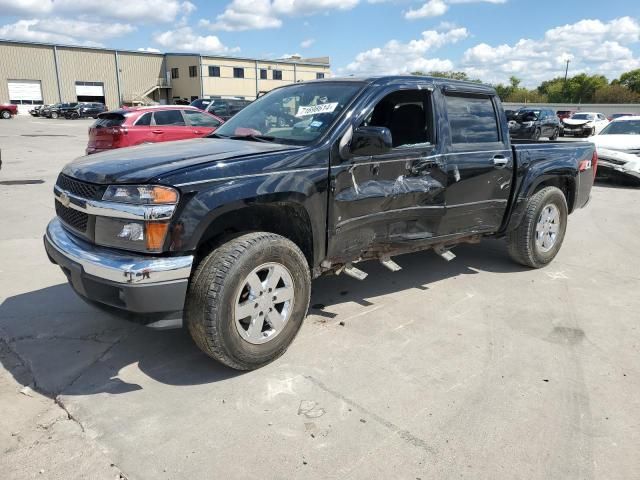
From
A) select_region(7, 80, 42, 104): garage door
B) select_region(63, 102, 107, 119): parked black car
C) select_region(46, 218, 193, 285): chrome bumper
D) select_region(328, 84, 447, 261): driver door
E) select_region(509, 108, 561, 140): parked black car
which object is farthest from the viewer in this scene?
select_region(7, 80, 42, 104): garage door

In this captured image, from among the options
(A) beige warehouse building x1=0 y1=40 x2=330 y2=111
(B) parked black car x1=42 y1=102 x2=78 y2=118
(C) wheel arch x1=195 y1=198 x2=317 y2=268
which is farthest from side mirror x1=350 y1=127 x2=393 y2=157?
(A) beige warehouse building x1=0 y1=40 x2=330 y2=111

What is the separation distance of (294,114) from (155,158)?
1.24m

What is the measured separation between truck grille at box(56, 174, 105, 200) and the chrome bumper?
1.06ft

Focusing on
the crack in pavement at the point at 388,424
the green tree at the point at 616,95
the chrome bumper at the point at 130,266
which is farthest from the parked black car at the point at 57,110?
the green tree at the point at 616,95

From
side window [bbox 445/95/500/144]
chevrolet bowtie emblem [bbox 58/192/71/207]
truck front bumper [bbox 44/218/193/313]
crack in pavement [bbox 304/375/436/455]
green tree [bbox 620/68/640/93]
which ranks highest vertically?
green tree [bbox 620/68/640/93]

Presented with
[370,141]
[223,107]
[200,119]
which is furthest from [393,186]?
[223,107]

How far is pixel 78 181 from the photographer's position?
131 inches

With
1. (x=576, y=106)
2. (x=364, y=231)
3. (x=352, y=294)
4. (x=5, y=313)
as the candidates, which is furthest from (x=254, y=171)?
(x=576, y=106)

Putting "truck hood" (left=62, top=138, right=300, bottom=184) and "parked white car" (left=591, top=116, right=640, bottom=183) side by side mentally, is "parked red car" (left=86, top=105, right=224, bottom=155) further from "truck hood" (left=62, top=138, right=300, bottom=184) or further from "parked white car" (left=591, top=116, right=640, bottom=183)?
"parked white car" (left=591, top=116, right=640, bottom=183)

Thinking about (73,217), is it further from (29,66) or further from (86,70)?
(86,70)

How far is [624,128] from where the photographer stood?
42.4 feet

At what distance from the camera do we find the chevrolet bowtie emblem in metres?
3.41

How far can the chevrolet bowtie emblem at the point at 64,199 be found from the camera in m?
3.41

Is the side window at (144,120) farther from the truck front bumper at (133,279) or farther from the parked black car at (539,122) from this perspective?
the parked black car at (539,122)
